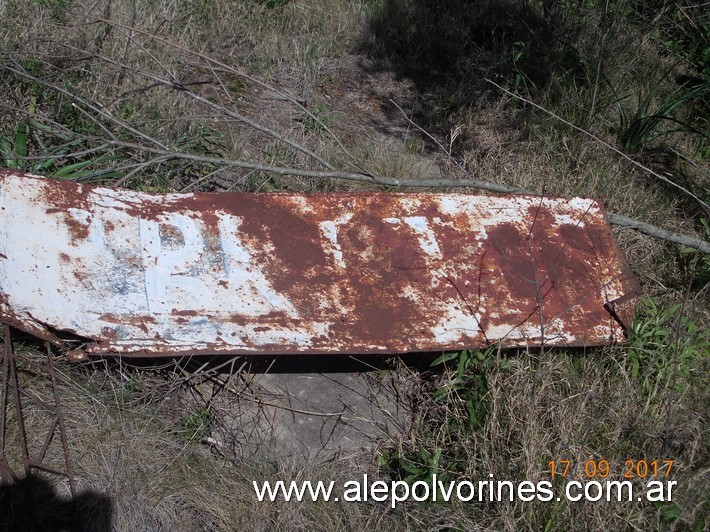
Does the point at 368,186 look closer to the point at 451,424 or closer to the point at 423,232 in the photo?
the point at 423,232

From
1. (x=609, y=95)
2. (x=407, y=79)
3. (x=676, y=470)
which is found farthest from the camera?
(x=407, y=79)

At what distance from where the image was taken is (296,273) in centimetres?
254

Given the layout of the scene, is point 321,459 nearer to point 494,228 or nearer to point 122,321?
point 122,321

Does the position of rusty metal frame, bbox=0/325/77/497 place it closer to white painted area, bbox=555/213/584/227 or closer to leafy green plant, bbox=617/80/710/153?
white painted area, bbox=555/213/584/227

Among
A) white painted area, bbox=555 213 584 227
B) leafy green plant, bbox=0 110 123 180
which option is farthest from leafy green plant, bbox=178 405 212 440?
white painted area, bbox=555 213 584 227

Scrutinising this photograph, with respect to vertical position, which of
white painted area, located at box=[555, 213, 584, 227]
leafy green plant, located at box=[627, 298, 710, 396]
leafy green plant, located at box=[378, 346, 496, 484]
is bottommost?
leafy green plant, located at box=[378, 346, 496, 484]

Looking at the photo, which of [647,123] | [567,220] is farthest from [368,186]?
[647,123]

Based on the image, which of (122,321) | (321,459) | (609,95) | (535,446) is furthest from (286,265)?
(609,95)

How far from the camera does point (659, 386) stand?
2760 mm

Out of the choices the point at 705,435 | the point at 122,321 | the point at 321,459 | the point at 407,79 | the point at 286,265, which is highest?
the point at 407,79

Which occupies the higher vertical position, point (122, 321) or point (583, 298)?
point (583, 298)

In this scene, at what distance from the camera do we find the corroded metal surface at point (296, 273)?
7.77 feet

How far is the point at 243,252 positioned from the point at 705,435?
1.96 m

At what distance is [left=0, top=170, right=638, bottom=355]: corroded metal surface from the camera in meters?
2.37
